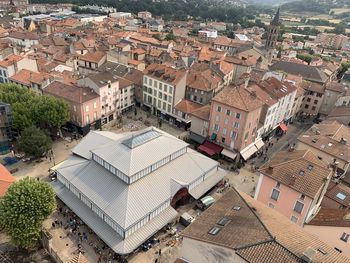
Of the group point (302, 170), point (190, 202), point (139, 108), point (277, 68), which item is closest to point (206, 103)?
point (139, 108)

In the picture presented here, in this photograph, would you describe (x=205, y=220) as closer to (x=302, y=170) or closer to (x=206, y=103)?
(x=302, y=170)

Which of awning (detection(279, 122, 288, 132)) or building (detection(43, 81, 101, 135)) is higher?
building (detection(43, 81, 101, 135))

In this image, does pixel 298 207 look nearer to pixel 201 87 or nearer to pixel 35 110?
pixel 201 87

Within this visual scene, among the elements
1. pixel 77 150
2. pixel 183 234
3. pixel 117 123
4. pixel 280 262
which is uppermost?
pixel 280 262

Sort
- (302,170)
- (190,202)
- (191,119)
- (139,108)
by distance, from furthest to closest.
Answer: (139,108) → (191,119) → (190,202) → (302,170)

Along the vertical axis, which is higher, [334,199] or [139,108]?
[334,199]

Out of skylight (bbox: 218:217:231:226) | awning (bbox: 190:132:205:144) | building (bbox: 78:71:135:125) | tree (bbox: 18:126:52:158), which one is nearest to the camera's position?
skylight (bbox: 218:217:231:226)

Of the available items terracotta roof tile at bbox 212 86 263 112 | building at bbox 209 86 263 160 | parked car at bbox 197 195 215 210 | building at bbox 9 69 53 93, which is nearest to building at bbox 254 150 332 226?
parked car at bbox 197 195 215 210

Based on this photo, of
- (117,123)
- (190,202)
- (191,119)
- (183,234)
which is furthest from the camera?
(117,123)

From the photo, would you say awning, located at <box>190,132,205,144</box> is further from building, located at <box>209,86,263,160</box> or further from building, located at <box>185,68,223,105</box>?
building, located at <box>185,68,223,105</box>
